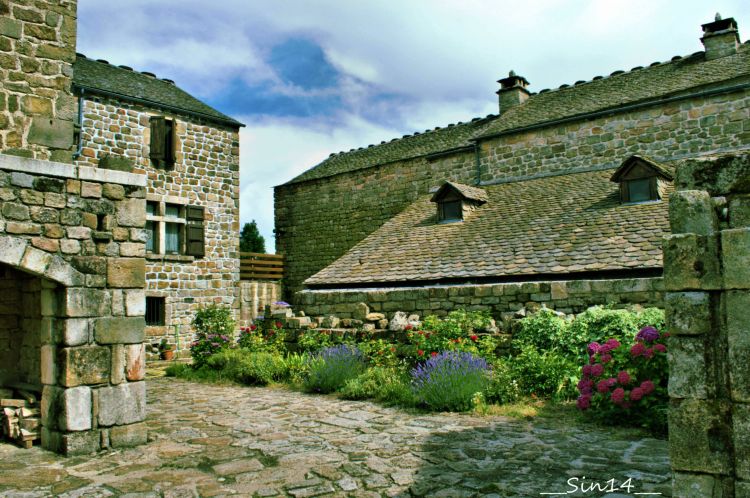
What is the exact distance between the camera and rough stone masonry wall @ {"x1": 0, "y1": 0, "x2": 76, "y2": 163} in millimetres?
6008

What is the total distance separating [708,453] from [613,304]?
667 centimetres

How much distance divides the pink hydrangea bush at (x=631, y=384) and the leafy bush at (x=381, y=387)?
2305 mm

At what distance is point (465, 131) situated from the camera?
1898 centimetres

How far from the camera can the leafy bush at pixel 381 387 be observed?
7.95 meters

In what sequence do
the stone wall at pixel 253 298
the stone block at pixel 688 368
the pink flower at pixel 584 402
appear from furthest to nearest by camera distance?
the stone wall at pixel 253 298 < the pink flower at pixel 584 402 < the stone block at pixel 688 368

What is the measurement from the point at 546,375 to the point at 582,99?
420 inches

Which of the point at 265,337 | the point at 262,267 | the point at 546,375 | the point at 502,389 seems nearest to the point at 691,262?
the point at 502,389

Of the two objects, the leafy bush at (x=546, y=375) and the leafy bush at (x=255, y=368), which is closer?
the leafy bush at (x=546, y=375)

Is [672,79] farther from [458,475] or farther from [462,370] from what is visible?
[458,475]

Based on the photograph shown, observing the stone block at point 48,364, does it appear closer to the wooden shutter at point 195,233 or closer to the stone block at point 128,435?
the stone block at point 128,435

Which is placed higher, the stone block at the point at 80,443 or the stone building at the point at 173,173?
the stone building at the point at 173,173

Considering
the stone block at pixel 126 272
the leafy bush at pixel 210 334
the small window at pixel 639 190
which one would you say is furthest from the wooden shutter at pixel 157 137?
the small window at pixel 639 190

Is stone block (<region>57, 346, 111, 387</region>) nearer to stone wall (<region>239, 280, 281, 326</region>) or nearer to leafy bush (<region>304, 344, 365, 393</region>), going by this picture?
leafy bush (<region>304, 344, 365, 393</region>)

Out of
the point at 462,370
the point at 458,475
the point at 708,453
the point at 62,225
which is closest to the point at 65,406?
the point at 62,225
